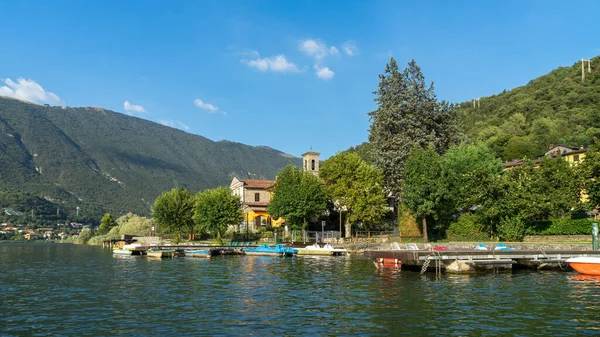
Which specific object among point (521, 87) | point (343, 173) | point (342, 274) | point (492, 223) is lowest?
point (342, 274)

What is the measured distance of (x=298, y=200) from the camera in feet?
246

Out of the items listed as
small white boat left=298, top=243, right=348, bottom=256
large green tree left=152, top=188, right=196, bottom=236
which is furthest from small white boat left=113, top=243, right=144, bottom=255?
small white boat left=298, top=243, right=348, bottom=256

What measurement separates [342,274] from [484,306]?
55.1 feet

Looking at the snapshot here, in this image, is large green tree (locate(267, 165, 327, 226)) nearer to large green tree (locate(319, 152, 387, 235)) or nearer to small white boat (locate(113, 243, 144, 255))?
large green tree (locate(319, 152, 387, 235))

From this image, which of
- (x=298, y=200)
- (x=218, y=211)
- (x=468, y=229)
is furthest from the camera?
(x=218, y=211)

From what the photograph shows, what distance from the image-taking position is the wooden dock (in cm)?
3900

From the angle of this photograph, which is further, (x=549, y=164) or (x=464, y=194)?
(x=549, y=164)

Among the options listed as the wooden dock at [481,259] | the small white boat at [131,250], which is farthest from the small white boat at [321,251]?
the small white boat at [131,250]

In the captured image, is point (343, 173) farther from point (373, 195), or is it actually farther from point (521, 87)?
point (521, 87)

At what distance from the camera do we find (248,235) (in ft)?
295

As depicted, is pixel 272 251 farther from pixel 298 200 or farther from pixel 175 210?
pixel 175 210

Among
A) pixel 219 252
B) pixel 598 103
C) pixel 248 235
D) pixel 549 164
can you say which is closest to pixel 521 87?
pixel 598 103

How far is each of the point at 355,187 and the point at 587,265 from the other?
130ft

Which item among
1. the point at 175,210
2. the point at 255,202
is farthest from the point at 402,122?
the point at 175,210
